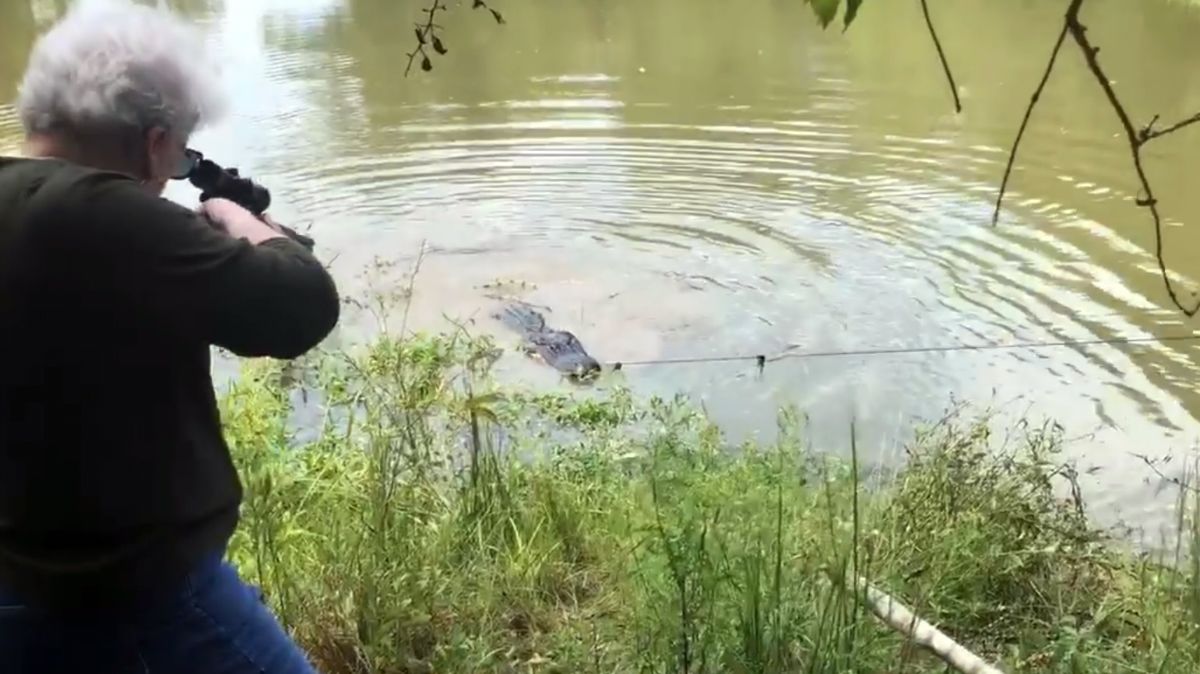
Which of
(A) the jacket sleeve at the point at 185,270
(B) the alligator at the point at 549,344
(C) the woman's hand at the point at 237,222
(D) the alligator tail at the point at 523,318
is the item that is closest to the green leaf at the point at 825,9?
(A) the jacket sleeve at the point at 185,270

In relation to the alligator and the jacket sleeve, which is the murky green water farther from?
the jacket sleeve

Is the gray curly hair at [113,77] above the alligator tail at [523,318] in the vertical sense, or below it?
above

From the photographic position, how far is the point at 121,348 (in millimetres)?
1563

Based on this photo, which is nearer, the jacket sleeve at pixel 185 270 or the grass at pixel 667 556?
the jacket sleeve at pixel 185 270

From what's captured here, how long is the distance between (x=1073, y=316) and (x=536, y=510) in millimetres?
4199

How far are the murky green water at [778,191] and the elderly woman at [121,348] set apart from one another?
3.91 metres

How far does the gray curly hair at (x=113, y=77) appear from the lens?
163cm

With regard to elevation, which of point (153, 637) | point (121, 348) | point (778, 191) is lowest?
point (778, 191)

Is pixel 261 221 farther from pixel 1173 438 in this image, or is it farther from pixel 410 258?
pixel 410 258

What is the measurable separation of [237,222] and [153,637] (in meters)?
0.60

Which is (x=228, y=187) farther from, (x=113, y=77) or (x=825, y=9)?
(x=825, y=9)

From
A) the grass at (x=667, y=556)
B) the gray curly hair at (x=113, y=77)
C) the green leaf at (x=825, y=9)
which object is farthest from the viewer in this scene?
the grass at (x=667, y=556)

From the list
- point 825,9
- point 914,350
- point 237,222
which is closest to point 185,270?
point 237,222

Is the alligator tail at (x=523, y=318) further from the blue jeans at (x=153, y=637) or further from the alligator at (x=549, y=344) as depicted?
the blue jeans at (x=153, y=637)
